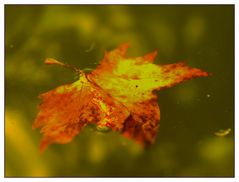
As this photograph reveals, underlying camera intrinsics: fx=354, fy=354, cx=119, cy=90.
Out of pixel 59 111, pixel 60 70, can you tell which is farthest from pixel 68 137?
pixel 60 70

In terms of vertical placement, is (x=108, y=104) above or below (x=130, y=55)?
below

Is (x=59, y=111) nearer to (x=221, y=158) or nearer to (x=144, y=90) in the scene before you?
(x=144, y=90)

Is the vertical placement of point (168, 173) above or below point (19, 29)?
below
